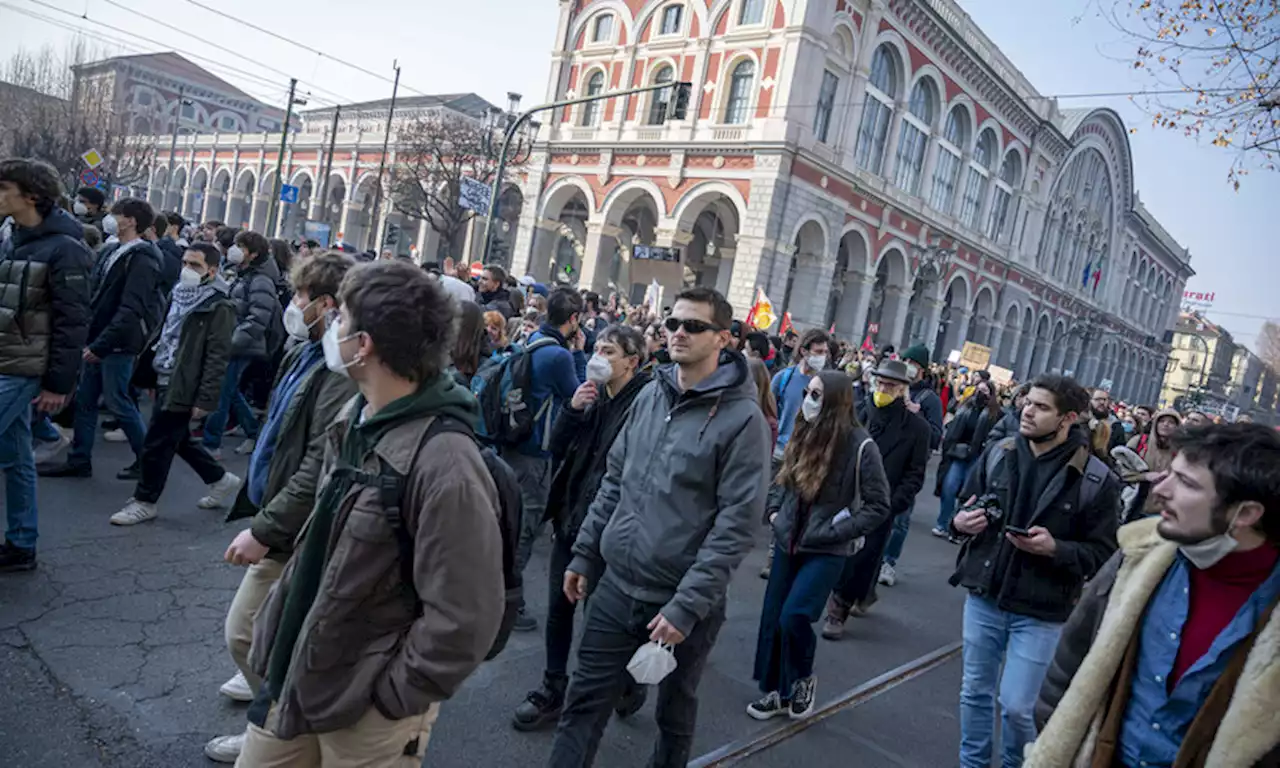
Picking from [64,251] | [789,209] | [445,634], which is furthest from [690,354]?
[789,209]

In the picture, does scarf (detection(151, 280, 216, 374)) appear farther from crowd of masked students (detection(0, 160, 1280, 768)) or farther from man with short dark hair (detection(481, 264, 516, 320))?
man with short dark hair (detection(481, 264, 516, 320))

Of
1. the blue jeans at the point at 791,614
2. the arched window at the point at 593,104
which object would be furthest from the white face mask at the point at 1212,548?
the arched window at the point at 593,104

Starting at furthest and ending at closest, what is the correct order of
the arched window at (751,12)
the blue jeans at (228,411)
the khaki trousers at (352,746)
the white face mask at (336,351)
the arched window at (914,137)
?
the arched window at (914,137) < the arched window at (751,12) < the blue jeans at (228,411) < the white face mask at (336,351) < the khaki trousers at (352,746)

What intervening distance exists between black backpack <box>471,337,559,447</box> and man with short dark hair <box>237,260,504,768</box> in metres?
2.33

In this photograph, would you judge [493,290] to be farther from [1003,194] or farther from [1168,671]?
[1003,194]

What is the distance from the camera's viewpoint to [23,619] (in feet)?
12.5

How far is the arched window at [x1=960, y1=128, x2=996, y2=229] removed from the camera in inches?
1432

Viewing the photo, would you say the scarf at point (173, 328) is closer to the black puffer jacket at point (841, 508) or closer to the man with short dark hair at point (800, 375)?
the black puffer jacket at point (841, 508)

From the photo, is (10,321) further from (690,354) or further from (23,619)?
(690,354)

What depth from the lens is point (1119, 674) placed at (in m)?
2.16

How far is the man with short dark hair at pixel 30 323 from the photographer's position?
4.15m

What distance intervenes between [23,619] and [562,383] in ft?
9.75

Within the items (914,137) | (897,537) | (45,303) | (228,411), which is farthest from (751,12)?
(45,303)

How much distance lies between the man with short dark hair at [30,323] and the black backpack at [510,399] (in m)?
2.29
